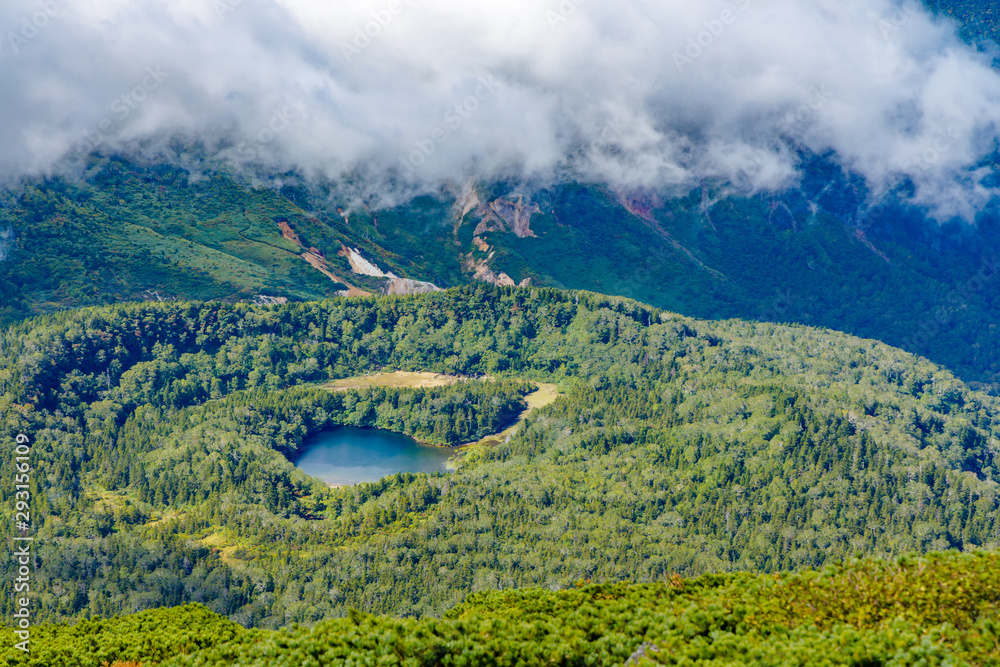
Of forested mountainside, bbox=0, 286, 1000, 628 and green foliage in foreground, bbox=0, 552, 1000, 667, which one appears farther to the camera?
forested mountainside, bbox=0, 286, 1000, 628

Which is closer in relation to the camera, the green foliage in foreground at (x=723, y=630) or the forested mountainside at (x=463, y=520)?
the green foliage in foreground at (x=723, y=630)

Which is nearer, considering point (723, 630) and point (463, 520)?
point (723, 630)

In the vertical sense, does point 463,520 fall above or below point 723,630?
above

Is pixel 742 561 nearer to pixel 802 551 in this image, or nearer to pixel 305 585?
pixel 802 551

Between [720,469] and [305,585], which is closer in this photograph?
[305,585]

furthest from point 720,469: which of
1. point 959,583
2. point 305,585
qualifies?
point 959,583

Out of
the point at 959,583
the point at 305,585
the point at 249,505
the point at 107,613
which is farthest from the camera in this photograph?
the point at 249,505

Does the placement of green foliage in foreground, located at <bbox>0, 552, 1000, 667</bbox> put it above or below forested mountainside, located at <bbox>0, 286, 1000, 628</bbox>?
below

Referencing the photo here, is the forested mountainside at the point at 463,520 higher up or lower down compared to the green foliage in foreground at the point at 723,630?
higher up
